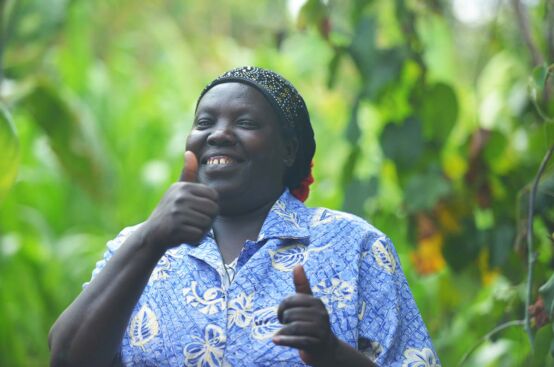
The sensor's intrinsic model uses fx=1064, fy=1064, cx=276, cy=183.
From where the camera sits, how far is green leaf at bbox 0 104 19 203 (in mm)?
3980

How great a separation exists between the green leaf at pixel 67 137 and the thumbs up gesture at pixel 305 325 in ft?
9.66

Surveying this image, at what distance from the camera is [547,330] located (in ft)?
9.72

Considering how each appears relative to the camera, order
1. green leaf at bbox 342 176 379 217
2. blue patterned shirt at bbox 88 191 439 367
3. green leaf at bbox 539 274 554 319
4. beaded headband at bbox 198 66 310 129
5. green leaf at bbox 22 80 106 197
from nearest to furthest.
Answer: blue patterned shirt at bbox 88 191 439 367 → beaded headband at bbox 198 66 310 129 → green leaf at bbox 539 274 554 319 → green leaf at bbox 342 176 379 217 → green leaf at bbox 22 80 106 197

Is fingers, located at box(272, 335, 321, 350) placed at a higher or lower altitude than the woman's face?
lower

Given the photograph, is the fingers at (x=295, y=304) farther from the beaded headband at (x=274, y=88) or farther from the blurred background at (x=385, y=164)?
the blurred background at (x=385, y=164)

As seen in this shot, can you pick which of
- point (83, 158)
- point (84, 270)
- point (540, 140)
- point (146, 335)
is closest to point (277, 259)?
point (146, 335)

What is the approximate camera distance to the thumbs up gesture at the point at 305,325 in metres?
2.19

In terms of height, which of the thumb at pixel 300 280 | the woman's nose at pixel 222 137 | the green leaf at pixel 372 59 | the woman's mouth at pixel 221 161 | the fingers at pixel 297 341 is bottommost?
the fingers at pixel 297 341

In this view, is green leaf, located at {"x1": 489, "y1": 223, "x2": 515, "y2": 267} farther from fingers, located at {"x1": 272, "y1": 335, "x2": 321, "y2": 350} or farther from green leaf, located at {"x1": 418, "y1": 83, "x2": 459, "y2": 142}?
fingers, located at {"x1": 272, "y1": 335, "x2": 321, "y2": 350}

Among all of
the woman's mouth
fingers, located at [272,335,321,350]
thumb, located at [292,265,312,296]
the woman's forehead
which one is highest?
the woman's forehead

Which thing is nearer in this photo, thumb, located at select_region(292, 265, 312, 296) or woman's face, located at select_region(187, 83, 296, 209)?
thumb, located at select_region(292, 265, 312, 296)

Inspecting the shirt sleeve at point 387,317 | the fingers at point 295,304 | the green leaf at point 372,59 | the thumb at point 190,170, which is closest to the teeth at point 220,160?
the thumb at point 190,170

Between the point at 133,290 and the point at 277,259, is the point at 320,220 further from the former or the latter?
the point at 133,290

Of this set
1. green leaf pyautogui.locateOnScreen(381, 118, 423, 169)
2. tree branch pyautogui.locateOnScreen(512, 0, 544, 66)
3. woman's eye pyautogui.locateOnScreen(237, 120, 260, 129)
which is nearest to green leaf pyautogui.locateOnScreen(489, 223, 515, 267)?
green leaf pyautogui.locateOnScreen(381, 118, 423, 169)
